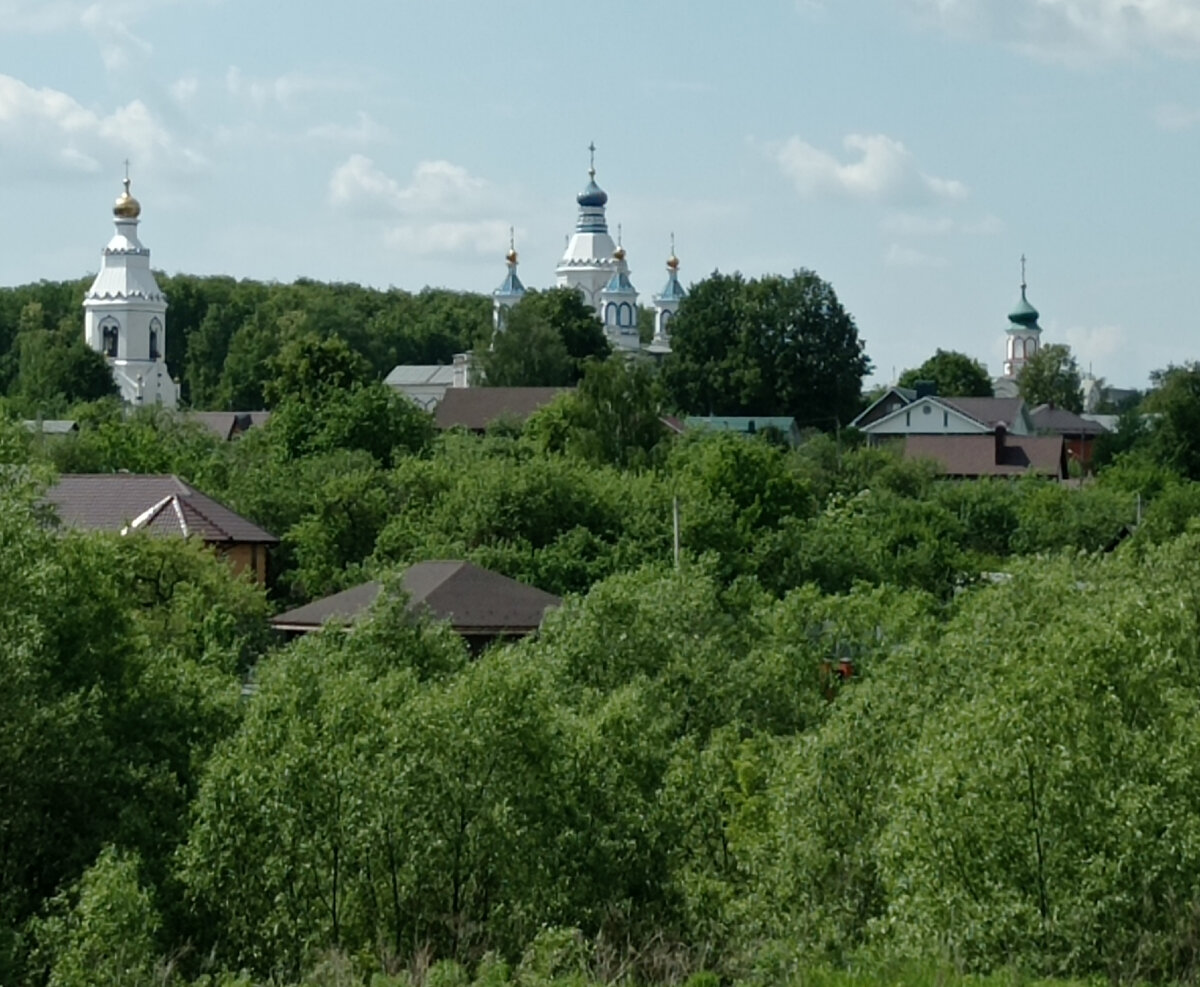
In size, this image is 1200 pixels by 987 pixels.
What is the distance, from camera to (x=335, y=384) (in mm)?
63875

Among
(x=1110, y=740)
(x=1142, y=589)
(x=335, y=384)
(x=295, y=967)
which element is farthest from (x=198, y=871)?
(x=335, y=384)

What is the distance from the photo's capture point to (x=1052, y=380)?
112938 mm

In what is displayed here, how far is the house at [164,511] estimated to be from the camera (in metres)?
39.0

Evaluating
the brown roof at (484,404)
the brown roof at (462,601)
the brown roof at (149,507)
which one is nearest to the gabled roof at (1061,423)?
the brown roof at (484,404)

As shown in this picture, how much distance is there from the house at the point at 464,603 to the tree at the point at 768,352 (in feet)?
161

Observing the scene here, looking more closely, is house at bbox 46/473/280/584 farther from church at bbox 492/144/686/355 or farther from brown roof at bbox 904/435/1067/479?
church at bbox 492/144/686/355

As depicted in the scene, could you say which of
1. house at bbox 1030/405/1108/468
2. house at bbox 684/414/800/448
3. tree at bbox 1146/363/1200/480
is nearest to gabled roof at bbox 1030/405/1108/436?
house at bbox 1030/405/1108/468

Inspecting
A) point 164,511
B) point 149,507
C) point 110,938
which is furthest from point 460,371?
point 110,938

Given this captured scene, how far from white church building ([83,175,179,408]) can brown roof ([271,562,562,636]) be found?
67325mm

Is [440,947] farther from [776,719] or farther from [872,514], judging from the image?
[872,514]

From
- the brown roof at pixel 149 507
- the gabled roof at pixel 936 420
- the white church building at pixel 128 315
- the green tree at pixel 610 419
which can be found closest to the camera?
the brown roof at pixel 149 507

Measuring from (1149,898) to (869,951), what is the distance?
98.7 inches

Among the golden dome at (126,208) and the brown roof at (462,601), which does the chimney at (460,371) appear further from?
the brown roof at (462,601)

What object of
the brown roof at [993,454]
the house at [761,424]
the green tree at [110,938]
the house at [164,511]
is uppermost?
the house at [761,424]
